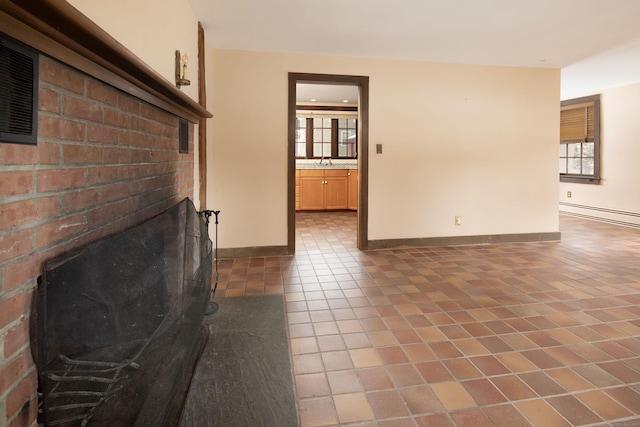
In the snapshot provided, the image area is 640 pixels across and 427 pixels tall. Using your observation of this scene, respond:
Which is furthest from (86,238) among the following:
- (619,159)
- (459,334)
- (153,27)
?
(619,159)

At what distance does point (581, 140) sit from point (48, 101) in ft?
26.2

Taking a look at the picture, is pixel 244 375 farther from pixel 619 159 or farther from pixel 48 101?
pixel 619 159

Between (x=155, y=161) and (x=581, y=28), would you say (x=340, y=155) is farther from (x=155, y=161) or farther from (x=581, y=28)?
(x=155, y=161)

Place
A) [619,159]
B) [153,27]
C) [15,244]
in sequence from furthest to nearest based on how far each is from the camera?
[619,159], [153,27], [15,244]

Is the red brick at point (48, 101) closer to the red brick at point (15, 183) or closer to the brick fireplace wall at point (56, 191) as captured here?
the brick fireplace wall at point (56, 191)

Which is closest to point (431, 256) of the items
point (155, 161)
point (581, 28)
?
point (581, 28)

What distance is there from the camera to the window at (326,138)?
809 centimetres

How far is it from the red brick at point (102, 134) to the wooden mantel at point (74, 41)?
5.9 inches

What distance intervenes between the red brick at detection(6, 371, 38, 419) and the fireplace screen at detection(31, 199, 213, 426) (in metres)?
0.03

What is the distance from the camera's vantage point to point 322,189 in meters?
7.60

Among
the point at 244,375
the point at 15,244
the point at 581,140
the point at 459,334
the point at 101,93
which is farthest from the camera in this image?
the point at 581,140

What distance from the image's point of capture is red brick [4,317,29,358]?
2.54 feet

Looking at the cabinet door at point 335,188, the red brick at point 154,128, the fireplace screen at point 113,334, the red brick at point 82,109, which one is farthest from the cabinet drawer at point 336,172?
the red brick at point 82,109

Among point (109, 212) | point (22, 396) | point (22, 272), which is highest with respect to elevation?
point (109, 212)
